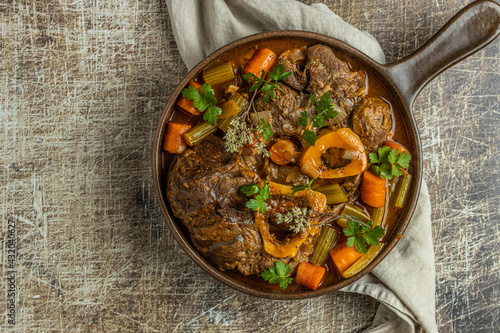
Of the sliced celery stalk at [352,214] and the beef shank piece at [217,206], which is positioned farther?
the sliced celery stalk at [352,214]

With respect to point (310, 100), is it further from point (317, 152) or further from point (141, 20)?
point (141, 20)

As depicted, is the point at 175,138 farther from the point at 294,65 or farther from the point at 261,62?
the point at 294,65

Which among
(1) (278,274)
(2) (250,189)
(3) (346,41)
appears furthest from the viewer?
(3) (346,41)

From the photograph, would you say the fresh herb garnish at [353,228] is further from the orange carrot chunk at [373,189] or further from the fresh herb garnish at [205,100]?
the fresh herb garnish at [205,100]

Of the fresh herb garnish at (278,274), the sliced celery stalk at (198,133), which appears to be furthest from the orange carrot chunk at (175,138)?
the fresh herb garnish at (278,274)

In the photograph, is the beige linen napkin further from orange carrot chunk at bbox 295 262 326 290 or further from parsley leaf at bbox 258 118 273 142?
parsley leaf at bbox 258 118 273 142

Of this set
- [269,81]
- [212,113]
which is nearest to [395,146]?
[269,81]
